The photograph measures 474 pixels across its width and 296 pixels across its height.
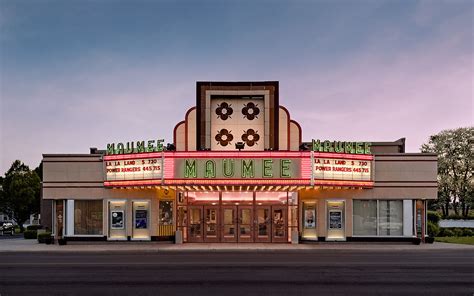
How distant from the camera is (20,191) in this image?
219 ft

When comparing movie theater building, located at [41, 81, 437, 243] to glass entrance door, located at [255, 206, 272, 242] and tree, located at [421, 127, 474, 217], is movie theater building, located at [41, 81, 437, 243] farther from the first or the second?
tree, located at [421, 127, 474, 217]

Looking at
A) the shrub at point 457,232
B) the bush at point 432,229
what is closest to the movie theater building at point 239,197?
the bush at point 432,229

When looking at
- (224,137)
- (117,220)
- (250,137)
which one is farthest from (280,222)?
(117,220)

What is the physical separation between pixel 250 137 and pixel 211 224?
669 cm

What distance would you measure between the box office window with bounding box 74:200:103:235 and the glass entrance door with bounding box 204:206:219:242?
7.42m

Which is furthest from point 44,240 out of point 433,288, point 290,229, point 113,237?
point 433,288

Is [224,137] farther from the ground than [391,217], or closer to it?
farther from the ground

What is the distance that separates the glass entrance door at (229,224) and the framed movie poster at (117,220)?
7109 mm

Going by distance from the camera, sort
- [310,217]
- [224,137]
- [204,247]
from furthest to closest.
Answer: [310,217] → [224,137] → [204,247]

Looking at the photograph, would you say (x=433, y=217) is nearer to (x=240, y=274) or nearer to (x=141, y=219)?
(x=141, y=219)

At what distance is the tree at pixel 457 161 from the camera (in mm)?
66438

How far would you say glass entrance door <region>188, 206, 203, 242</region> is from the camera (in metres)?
35.2

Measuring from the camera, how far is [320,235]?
3509 centimetres

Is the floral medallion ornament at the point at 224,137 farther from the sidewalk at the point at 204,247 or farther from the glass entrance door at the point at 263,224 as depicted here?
the sidewalk at the point at 204,247
